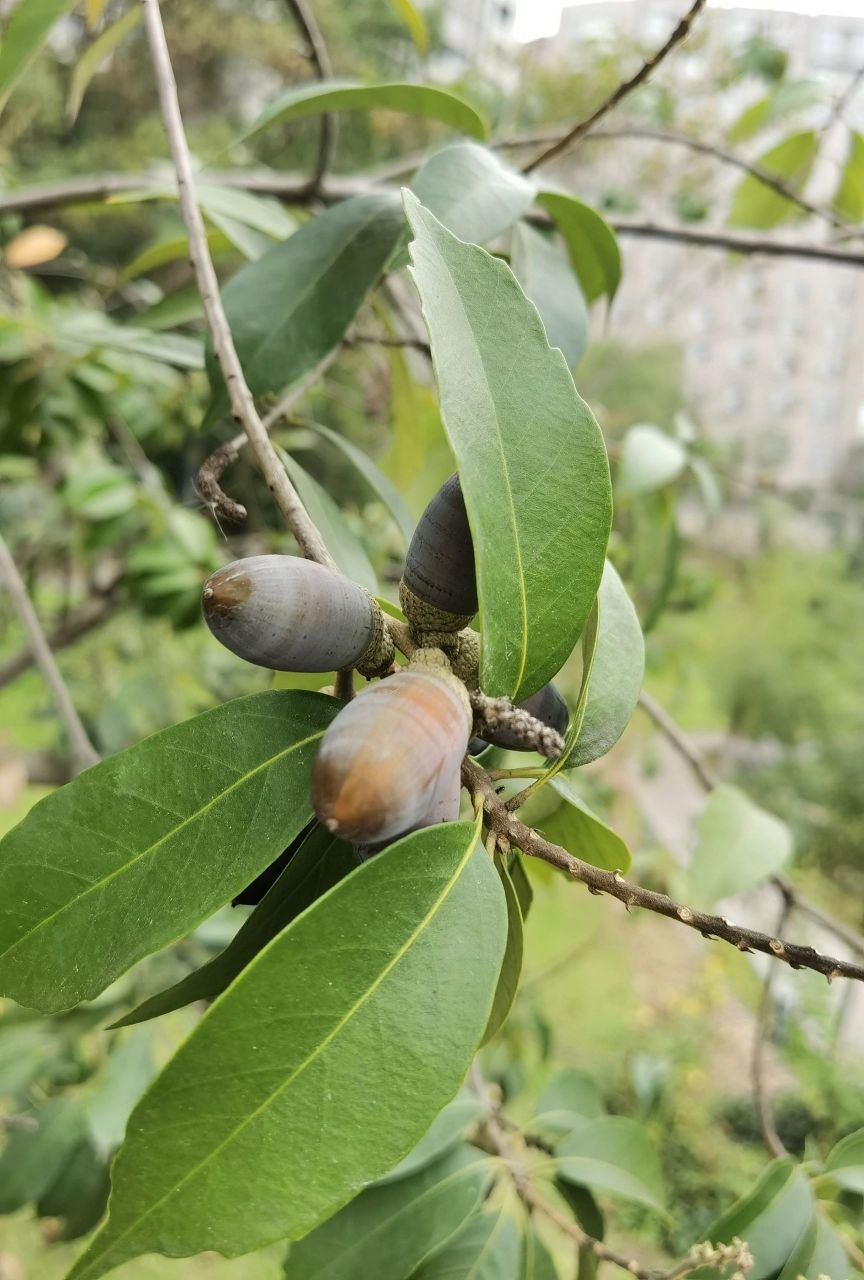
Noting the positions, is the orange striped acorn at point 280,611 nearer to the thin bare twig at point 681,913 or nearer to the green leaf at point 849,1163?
the thin bare twig at point 681,913

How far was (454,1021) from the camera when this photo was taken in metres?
0.27

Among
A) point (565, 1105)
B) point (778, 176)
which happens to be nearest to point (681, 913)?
point (565, 1105)

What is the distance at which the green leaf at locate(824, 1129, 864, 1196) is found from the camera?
492mm

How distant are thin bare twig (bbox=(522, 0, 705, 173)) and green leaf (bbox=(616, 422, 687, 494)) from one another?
390 mm

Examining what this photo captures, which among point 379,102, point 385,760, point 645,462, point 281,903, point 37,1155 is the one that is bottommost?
point 37,1155

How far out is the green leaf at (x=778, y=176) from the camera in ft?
3.43

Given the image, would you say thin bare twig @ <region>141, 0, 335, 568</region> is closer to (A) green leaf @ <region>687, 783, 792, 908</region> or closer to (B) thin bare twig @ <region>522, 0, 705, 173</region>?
(B) thin bare twig @ <region>522, 0, 705, 173</region>

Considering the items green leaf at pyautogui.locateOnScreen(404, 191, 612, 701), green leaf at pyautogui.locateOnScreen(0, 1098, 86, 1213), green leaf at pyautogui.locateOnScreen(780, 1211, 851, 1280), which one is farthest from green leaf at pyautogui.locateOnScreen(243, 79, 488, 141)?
green leaf at pyautogui.locateOnScreen(0, 1098, 86, 1213)

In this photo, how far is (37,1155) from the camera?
0.87m

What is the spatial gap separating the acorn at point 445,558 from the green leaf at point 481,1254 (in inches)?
16.6

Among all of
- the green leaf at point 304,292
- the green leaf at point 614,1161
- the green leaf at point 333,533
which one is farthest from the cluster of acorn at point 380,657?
the green leaf at point 614,1161

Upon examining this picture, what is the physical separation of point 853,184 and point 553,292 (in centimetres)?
76

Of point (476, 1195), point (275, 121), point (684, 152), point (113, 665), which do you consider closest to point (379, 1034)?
point (476, 1195)

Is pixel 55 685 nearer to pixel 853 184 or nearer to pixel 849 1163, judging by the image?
pixel 849 1163
